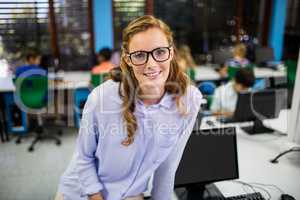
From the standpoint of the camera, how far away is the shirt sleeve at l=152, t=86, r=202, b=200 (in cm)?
125

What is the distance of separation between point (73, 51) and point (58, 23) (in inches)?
19.4

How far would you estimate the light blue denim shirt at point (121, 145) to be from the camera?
116cm

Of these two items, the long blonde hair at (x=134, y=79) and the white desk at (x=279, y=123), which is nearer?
the long blonde hair at (x=134, y=79)

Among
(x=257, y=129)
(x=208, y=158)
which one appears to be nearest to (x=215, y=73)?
(x=257, y=129)

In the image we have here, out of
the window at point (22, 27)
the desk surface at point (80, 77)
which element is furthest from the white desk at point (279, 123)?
the window at point (22, 27)

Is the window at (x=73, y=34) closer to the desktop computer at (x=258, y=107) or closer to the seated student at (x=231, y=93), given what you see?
the seated student at (x=231, y=93)

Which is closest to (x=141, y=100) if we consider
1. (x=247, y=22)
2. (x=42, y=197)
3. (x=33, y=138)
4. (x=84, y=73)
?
(x=42, y=197)

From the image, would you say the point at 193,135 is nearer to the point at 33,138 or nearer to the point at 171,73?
the point at 171,73

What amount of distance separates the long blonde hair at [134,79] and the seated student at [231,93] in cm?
171

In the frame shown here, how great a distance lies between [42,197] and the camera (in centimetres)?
265

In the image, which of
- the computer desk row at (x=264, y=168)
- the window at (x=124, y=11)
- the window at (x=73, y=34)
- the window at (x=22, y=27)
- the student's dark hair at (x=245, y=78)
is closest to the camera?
the computer desk row at (x=264, y=168)

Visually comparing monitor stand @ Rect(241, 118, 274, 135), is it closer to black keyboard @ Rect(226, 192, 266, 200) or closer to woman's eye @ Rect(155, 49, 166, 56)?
black keyboard @ Rect(226, 192, 266, 200)

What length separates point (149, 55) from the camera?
42.7 inches

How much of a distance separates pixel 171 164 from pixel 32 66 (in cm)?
288
